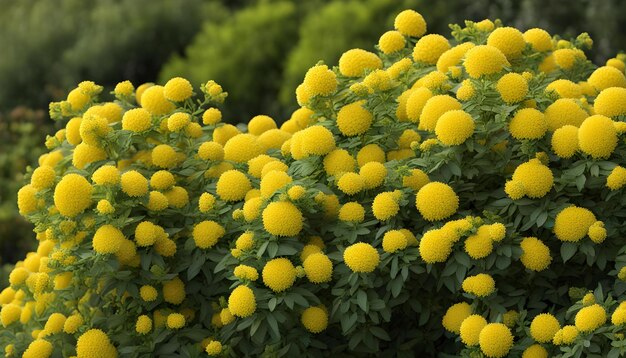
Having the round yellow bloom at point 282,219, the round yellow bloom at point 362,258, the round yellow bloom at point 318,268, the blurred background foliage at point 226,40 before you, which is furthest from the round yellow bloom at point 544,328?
the blurred background foliage at point 226,40

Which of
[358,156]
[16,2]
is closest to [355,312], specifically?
[358,156]

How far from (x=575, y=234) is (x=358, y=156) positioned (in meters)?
0.87

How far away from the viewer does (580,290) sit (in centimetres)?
326

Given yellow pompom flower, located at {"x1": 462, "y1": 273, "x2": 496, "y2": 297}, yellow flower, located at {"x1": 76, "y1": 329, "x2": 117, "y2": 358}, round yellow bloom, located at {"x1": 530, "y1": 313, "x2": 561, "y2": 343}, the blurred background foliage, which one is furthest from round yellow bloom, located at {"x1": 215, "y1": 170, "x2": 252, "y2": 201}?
the blurred background foliage

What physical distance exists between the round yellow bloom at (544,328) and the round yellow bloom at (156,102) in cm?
175

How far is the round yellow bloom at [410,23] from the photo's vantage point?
414 cm

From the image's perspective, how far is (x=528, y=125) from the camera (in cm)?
325

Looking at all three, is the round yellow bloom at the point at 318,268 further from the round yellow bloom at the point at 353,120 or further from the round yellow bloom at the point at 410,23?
the round yellow bloom at the point at 410,23

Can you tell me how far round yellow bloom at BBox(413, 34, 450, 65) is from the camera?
404cm

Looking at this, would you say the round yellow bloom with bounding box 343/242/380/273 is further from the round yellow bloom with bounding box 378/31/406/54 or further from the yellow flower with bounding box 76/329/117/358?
the round yellow bloom with bounding box 378/31/406/54

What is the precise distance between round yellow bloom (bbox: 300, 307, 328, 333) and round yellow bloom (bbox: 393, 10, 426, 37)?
146cm

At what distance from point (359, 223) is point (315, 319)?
391mm

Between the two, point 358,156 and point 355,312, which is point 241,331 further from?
point 358,156

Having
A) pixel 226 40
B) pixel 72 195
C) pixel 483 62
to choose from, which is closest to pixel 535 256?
pixel 483 62
